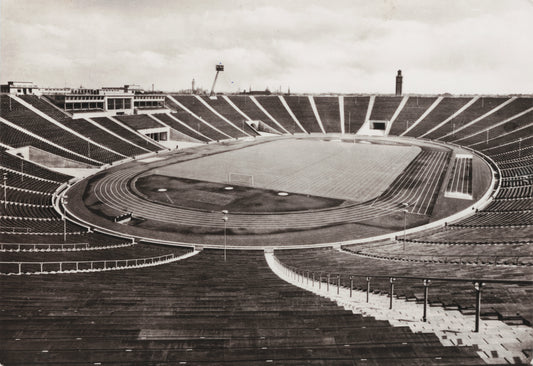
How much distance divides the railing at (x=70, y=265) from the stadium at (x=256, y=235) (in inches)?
5.4

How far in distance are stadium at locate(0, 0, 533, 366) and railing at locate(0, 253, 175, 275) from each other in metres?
0.14

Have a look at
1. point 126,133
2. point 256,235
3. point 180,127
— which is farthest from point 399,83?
point 256,235

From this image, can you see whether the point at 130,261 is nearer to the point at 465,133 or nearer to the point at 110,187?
the point at 110,187

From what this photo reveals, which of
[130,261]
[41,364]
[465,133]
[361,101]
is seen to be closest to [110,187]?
[130,261]

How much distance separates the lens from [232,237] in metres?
32.3

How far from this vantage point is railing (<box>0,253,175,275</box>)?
753 inches

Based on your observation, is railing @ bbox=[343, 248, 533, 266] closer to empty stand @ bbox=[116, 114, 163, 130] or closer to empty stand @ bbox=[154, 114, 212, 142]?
empty stand @ bbox=[116, 114, 163, 130]

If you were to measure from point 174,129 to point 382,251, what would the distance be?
195ft

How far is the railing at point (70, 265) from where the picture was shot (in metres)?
19.1

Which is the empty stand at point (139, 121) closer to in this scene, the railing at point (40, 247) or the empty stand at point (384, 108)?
the empty stand at point (384, 108)

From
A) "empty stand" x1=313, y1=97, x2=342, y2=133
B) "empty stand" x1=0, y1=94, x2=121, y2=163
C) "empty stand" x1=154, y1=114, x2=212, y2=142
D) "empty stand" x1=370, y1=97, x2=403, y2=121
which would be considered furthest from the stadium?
"empty stand" x1=313, y1=97, x2=342, y2=133

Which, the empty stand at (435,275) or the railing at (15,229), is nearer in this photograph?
the empty stand at (435,275)

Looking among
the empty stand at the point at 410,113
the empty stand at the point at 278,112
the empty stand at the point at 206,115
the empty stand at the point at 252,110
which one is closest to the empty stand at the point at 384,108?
the empty stand at the point at 410,113

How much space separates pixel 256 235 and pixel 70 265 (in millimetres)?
14123
